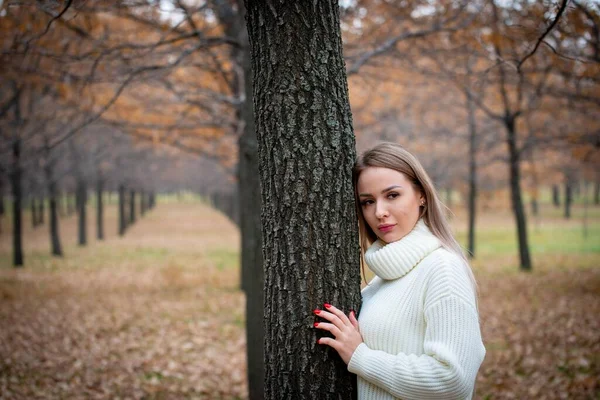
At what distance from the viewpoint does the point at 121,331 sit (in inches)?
290

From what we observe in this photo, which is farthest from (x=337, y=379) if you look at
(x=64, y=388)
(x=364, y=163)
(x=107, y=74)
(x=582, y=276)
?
(x=582, y=276)

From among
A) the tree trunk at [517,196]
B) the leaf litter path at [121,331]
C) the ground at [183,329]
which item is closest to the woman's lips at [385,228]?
the ground at [183,329]

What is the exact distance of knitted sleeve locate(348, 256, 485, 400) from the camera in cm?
161

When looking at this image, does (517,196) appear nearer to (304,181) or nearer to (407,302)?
(407,302)

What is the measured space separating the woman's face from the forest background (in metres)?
1.25

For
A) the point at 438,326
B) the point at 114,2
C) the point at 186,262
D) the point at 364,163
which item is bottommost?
the point at 186,262

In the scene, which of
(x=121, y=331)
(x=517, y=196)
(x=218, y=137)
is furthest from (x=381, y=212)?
(x=517, y=196)

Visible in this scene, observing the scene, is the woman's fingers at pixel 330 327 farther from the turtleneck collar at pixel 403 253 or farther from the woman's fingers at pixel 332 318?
the turtleneck collar at pixel 403 253

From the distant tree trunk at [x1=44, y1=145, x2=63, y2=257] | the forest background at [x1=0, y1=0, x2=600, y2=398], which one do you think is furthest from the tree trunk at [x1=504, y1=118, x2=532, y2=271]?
the distant tree trunk at [x1=44, y1=145, x2=63, y2=257]

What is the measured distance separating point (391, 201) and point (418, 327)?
54 cm

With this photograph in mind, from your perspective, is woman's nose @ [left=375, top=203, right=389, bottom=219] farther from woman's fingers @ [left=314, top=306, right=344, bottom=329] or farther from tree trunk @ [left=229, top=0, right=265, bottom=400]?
tree trunk @ [left=229, top=0, right=265, bottom=400]

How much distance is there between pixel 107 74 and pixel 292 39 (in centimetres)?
330

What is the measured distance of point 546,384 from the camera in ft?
15.6

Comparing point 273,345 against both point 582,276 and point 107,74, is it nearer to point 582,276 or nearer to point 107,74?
point 107,74
